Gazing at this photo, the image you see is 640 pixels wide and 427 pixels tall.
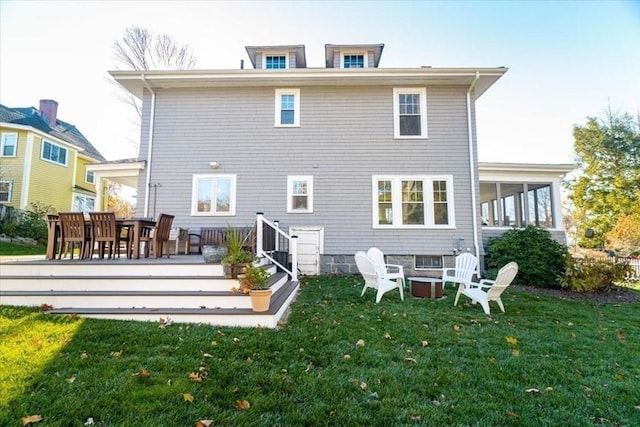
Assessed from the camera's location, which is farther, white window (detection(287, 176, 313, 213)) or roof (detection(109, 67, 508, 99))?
white window (detection(287, 176, 313, 213))

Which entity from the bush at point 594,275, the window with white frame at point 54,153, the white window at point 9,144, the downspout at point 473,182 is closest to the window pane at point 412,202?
the downspout at point 473,182

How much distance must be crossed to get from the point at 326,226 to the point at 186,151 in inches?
195

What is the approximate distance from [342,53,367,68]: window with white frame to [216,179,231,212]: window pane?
20.0 feet

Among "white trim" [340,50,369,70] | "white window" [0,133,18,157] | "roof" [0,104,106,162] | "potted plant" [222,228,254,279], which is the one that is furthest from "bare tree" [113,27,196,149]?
"potted plant" [222,228,254,279]

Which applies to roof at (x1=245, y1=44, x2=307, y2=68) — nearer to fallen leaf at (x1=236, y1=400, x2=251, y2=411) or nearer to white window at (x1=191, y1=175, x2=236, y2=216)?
white window at (x1=191, y1=175, x2=236, y2=216)

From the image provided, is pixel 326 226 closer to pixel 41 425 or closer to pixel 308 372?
pixel 308 372

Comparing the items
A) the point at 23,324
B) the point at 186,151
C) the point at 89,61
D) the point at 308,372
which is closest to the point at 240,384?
the point at 308,372

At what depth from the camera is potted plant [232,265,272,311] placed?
14.0ft

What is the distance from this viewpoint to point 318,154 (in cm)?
957

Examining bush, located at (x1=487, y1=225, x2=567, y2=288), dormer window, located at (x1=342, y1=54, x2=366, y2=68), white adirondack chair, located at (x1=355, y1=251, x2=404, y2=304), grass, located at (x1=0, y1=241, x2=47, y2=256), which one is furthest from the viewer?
dormer window, located at (x1=342, y1=54, x2=366, y2=68)

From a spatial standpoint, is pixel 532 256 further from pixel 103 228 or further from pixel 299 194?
pixel 103 228

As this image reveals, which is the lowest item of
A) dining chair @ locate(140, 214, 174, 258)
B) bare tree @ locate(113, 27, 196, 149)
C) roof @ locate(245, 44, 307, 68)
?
dining chair @ locate(140, 214, 174, 258)

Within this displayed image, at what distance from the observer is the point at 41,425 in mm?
1974

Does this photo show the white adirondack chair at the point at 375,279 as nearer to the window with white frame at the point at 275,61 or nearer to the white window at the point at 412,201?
the white window at the point at 412,201
